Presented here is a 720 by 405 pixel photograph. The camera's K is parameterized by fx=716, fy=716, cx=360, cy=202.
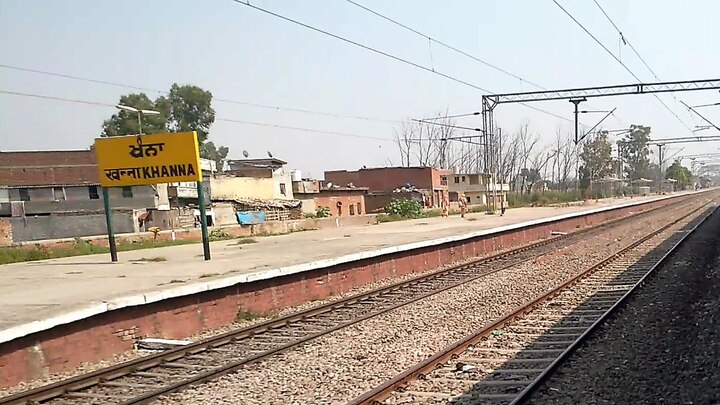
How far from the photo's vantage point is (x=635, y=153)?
141 metres

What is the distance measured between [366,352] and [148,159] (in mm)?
10584

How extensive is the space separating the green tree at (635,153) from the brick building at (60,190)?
4203 inches

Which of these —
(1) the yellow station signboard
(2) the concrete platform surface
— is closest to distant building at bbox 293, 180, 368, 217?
(2) the concrete platform surface

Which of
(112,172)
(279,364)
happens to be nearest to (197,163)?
(112,172)

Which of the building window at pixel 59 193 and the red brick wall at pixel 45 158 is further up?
the red brick wall at pixel 45 158

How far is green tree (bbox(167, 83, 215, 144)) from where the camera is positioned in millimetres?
77062

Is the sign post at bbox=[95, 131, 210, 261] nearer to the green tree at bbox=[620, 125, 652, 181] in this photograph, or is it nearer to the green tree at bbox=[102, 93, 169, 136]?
the green tree at bbox=[102, 93, 169, 136]

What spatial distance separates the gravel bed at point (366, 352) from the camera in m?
7.84

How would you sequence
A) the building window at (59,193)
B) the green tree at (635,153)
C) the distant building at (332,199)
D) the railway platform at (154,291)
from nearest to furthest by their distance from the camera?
the railway platform at (154,291) → the building window at (59,193) → the distant building at (332,199) → the green tree at (635,153)

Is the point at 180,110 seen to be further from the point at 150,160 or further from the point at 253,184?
the point at 150,160

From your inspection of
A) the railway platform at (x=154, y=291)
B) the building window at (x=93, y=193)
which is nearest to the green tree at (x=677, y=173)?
the building window at (x=93, y=193)

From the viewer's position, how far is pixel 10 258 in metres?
25.0

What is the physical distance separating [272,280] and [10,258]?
15.0 meters

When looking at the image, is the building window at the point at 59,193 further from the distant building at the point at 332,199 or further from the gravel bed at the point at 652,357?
the gravel bed at the point at 652,357
